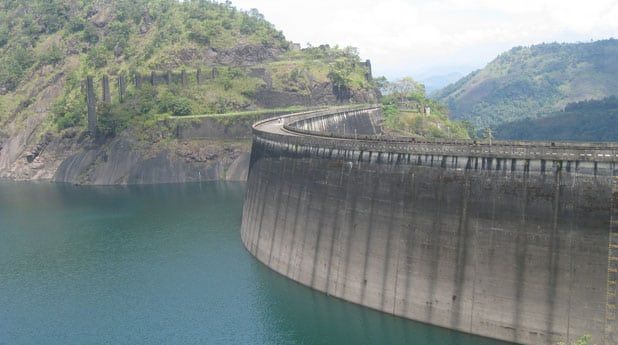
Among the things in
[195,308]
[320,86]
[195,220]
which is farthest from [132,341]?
[320,86]

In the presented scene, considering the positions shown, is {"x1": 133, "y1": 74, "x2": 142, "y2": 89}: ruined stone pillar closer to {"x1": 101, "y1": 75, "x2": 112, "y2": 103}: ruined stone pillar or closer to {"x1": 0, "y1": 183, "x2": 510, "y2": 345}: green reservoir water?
{"x1": 101, "y1": 75, "x2": 112, "y2": 103}: ruined stone pillar

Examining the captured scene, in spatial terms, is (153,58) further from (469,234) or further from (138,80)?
(469,234)

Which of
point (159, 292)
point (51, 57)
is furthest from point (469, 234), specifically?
point (51, 57)

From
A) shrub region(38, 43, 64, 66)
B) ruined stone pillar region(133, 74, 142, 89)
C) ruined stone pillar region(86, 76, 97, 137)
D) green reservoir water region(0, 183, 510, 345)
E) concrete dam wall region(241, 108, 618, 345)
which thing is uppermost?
shrub region(38, 43, 64, 66)

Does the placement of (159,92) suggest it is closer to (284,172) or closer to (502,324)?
(284,172)

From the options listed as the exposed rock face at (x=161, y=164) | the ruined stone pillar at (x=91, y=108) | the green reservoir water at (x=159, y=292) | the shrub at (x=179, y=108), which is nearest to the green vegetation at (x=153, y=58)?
the shrub at (x=179, y=108)

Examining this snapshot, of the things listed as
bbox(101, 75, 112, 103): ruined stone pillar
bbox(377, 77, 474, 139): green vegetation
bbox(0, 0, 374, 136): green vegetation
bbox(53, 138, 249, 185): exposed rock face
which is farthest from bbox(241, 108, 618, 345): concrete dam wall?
bbox(101, 75, 112, 103): ruined stone pillar

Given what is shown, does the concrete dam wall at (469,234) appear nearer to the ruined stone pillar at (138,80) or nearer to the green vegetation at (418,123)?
the green vegetation at (418,123)
